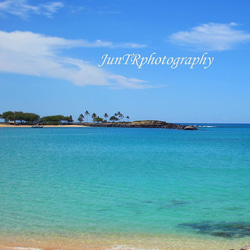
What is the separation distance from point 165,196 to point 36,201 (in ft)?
21.2

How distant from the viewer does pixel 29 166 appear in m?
28.6

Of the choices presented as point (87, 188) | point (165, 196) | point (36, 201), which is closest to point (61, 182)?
point (87, 188)

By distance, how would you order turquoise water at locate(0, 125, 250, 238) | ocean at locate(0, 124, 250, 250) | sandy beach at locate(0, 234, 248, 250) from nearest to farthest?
sandy beach at locate(0, 234, 248, 250) < ocean at locate(0, 124, 250, 250) < turquoise water at locate(0, 125, 250, 238)

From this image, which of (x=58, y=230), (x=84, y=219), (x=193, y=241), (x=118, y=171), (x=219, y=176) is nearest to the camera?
(x=193, y=241)

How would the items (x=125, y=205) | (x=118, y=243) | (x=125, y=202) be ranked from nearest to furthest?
(x=118, y=243), (x=125, y=205), (x=125, y=202)

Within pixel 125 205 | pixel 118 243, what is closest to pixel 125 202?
pixel 125 205

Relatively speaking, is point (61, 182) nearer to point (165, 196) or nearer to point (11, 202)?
point (11, 202)

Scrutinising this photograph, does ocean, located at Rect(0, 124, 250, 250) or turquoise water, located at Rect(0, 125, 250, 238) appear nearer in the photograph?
ocean, located at Rect(0, 124, 250, 250)

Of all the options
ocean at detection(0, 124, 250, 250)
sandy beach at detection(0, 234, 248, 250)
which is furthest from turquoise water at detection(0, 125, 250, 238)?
sandy beach at detection(0, 234, 248, 250)

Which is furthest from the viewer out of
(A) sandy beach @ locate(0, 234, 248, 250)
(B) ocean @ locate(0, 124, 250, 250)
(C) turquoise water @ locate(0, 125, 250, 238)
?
(C) turquoise water @ locate(0, 125, 250, 238)

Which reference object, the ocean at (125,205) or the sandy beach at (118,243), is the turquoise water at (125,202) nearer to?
the ocean at (125,205)

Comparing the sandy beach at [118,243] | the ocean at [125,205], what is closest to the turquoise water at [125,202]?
the ocean at [125,205]

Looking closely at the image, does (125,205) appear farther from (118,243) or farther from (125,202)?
(118,243)

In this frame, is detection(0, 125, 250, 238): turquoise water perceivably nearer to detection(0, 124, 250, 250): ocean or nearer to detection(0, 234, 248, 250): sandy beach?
detection(0, 124, 250, 250): ocean
